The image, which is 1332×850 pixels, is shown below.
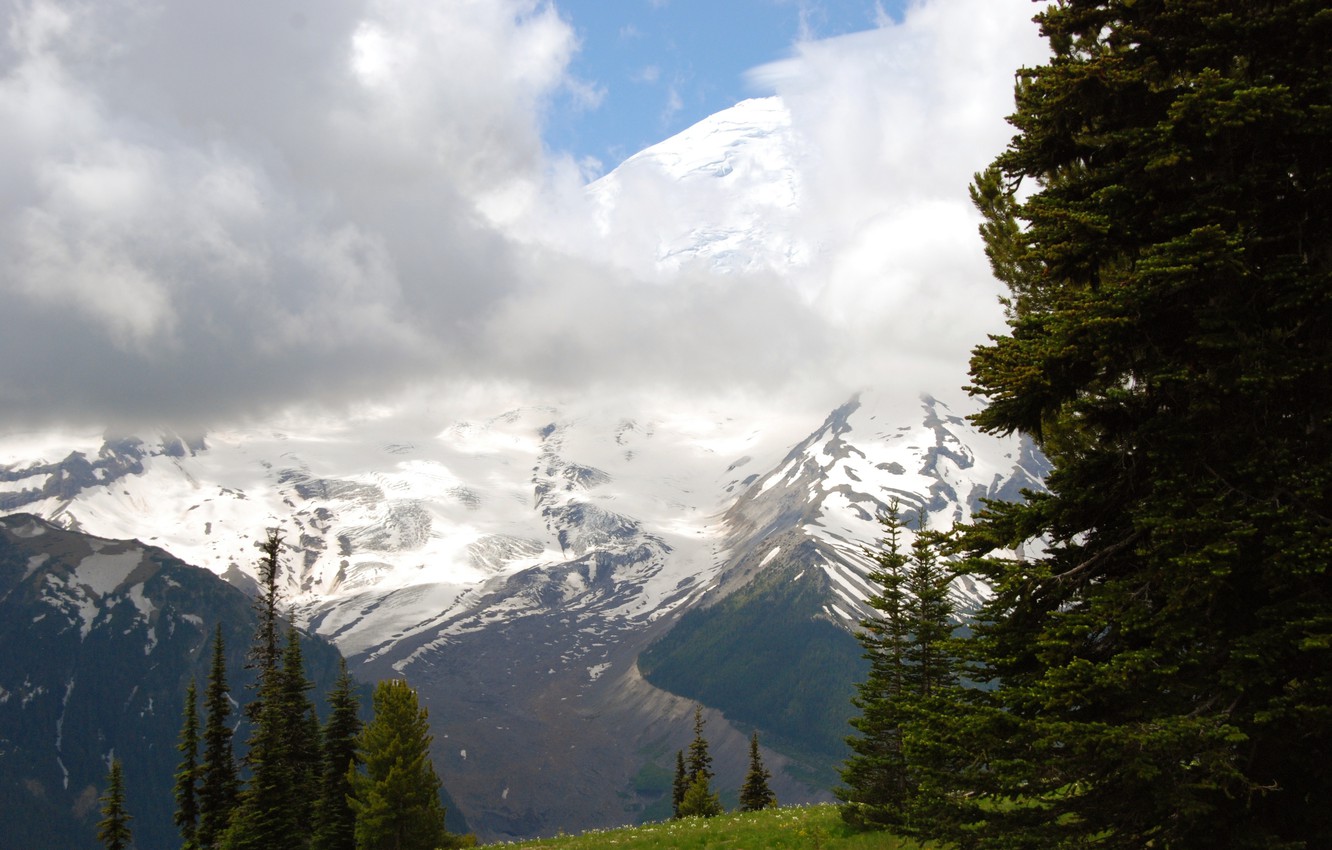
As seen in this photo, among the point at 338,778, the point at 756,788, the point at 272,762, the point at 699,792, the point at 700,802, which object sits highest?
the point at 272,762

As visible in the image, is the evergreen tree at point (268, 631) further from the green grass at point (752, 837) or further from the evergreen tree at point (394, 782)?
the green grass at point (752, 837)

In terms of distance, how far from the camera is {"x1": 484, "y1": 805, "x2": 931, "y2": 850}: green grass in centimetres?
2628

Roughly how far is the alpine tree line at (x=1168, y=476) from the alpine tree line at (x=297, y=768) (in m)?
38.6

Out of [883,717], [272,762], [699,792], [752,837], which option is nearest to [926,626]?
[883,717]

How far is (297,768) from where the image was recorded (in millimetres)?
56500

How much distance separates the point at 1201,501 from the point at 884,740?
20.1 meters

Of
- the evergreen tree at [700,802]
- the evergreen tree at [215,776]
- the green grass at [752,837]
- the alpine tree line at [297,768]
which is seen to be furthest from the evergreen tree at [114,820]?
the green grass at [752,837]

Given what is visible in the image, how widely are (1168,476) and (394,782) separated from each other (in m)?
45.4

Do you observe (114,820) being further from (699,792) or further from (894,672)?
(894,672)

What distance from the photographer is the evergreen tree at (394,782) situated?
50.0 meters

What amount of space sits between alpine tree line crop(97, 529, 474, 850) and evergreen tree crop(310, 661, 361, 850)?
58mm

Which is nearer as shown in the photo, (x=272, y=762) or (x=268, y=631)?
(x=268, y=631)

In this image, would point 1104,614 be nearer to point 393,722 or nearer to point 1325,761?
point 1325,761

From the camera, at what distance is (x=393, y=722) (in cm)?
5150
